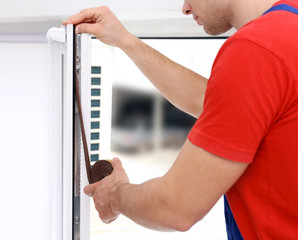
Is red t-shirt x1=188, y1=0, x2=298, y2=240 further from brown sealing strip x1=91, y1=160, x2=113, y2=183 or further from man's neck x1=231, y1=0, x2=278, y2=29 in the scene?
brown sealing strip x1=91, y1=160, x2=113, y2=183

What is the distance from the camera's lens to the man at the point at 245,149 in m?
0.62

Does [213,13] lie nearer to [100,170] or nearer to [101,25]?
[101,25]

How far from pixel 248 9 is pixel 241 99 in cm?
32

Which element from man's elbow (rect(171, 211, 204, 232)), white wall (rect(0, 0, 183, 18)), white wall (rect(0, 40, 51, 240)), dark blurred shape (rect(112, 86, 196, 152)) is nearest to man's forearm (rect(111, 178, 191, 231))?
man's elbow (rect(171, 211, 204, 232))

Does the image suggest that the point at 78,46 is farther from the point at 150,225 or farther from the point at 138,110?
the point at 138,110

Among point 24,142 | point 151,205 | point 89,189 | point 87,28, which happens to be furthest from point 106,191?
point 24,142

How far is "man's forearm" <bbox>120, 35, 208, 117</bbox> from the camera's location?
1238 millimetres

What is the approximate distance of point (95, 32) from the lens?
1.03 metres

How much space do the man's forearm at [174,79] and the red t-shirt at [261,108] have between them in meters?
0.58

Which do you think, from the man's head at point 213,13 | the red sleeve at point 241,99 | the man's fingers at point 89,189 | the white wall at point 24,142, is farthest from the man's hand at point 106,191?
the white wall at point 24,142

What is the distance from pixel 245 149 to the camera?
64 cm

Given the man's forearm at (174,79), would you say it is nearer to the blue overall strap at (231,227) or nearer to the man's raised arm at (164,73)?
the man's raised arm at (164,73)

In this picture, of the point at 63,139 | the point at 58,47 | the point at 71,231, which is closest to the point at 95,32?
the point at 58,47

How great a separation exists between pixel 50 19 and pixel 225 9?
1119 mm
